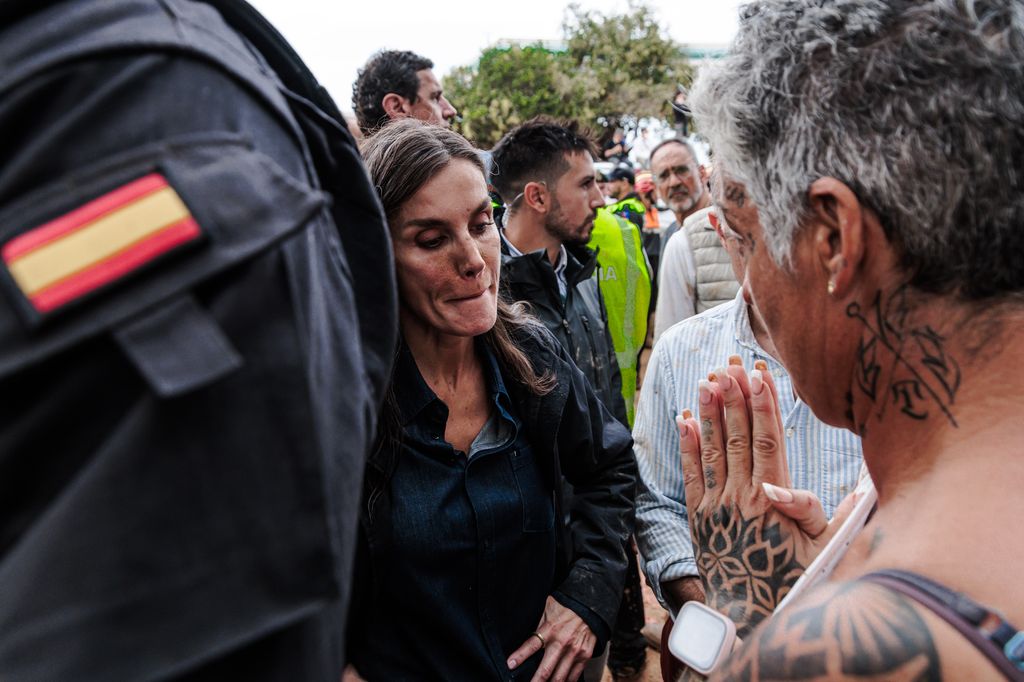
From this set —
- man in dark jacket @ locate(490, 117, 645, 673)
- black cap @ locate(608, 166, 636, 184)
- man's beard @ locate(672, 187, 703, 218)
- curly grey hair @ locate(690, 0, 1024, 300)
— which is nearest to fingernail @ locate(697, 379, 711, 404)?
curly grey hair @ locate(690, 0, 1024, 300)

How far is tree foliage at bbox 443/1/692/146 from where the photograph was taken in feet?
78.0

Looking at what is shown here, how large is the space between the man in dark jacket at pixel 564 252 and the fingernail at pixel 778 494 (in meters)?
2.37

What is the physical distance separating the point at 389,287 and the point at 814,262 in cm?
73

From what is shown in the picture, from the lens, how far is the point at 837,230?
3.91 ft

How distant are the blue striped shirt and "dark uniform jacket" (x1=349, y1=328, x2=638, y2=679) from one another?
0.12 m

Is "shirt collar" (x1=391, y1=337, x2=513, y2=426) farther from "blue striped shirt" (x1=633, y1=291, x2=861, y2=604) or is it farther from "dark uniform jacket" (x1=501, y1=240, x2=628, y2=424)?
"dark uniform jacket" (x1=501, y1=240, x2=628, y2=424)

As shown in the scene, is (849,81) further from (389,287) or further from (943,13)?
(389,287)

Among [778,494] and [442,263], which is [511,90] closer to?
[442,263]

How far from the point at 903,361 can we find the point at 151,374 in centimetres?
110

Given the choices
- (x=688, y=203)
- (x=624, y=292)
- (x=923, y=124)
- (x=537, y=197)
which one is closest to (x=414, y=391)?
(x=923, y=124)

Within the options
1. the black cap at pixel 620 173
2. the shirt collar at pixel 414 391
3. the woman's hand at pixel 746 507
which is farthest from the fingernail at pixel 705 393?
the black cap at pixel 620 173

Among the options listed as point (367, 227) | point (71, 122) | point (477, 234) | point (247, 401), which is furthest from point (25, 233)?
point (477, 234)

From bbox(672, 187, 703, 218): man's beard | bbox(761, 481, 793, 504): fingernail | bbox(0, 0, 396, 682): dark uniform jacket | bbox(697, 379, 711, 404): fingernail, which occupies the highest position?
bbox(0, 0, 396, 682): dark uniform jacket

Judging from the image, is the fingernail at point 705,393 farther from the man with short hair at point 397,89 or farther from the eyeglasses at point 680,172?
the eyeglasses at point 680,172
